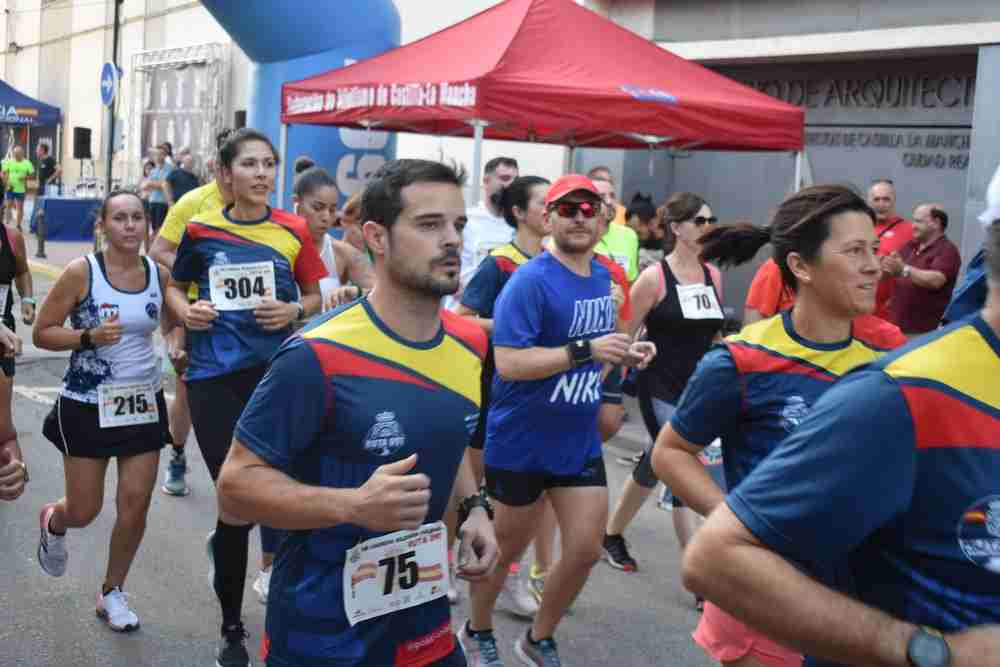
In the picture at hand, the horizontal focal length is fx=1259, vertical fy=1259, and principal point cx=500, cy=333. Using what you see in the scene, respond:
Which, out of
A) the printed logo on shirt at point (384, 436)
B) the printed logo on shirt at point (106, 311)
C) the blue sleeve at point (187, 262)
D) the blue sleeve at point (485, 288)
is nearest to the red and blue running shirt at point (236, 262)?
the blue sleeve at point (187, 262)

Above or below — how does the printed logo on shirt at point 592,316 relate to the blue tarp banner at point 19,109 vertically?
below

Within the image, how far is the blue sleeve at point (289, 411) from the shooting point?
2.69 meters

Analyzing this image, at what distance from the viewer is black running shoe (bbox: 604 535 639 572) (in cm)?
612

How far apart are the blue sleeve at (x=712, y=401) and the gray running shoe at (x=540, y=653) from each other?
5.50ft

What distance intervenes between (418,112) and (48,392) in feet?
12.4

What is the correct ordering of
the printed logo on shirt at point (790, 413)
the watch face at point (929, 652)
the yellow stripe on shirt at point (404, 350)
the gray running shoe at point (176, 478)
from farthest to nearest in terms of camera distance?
the gray running shoe at point (176, 478) → the printed logo on shirt at point (790, 413) → the yellow stripe on shirt at point (404, 350) → the watch face at point (929, 652)

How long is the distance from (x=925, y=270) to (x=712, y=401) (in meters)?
6.43

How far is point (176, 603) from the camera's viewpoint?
17.6ft

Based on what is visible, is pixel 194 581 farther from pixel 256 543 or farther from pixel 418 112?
pixel 418 112

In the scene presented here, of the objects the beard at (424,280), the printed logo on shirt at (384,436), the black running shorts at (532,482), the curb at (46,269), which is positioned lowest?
the curb at (46,269)

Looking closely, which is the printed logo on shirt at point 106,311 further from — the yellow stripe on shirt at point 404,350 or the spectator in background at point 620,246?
the spectator in background at point 620,246

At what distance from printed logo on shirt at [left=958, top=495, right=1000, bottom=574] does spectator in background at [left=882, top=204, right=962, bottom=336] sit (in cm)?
764

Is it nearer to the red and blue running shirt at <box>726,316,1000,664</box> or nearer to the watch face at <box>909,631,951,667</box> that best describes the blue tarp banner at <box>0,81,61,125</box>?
the red and blue running shirt at <box>726,316,1000,664</box>

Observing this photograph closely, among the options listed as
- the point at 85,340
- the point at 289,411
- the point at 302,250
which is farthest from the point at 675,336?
the point at 289,411
